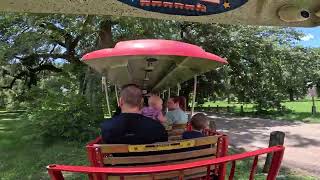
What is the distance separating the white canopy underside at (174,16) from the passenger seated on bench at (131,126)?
2.41 metres

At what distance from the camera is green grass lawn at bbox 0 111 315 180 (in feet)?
29.5

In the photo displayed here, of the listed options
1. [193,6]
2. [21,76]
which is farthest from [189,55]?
[21,76]

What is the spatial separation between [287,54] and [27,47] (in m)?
17.4

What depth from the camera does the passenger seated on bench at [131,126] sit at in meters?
4.00

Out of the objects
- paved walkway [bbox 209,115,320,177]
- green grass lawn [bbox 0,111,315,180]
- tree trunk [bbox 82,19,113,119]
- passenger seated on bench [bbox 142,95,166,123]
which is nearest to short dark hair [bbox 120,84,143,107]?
passenger seated on bench [bbox 142,95,166,123]

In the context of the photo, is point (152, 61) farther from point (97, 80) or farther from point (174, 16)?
point (97, 80)

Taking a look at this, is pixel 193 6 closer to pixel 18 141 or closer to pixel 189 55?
pixel 189 55

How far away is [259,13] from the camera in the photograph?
6.89 meters

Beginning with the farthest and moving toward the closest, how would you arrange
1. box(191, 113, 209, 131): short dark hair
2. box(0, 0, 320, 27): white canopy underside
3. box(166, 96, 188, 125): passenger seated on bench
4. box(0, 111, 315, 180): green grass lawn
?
1. box(0, 111, 315, 180): green grass lawn
2. box(166, 96, 188, 125): passenger seated on bench
3. box(0, 0, 320, 27): white canopy underside
4. box(191, 113, 209, 131): short dark hair

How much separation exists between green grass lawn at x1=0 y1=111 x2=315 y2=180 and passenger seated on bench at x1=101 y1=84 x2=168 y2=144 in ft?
15.8

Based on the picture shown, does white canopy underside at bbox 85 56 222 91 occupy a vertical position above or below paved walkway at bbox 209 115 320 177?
above

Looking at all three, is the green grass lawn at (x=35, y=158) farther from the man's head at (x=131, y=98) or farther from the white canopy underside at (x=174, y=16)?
the man's head at (x=131, y=98)

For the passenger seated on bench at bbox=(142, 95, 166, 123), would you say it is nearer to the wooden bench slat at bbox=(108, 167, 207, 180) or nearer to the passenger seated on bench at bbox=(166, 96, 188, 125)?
the passenger seated on bench at bbox=(166, 96, 188, 125)

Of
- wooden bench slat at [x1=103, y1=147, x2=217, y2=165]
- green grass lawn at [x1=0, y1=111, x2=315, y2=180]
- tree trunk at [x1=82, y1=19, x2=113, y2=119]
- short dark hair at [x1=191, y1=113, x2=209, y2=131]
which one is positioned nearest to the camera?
wooden bench slat at [x1=103, y1=147, x2=217, y2=165]
